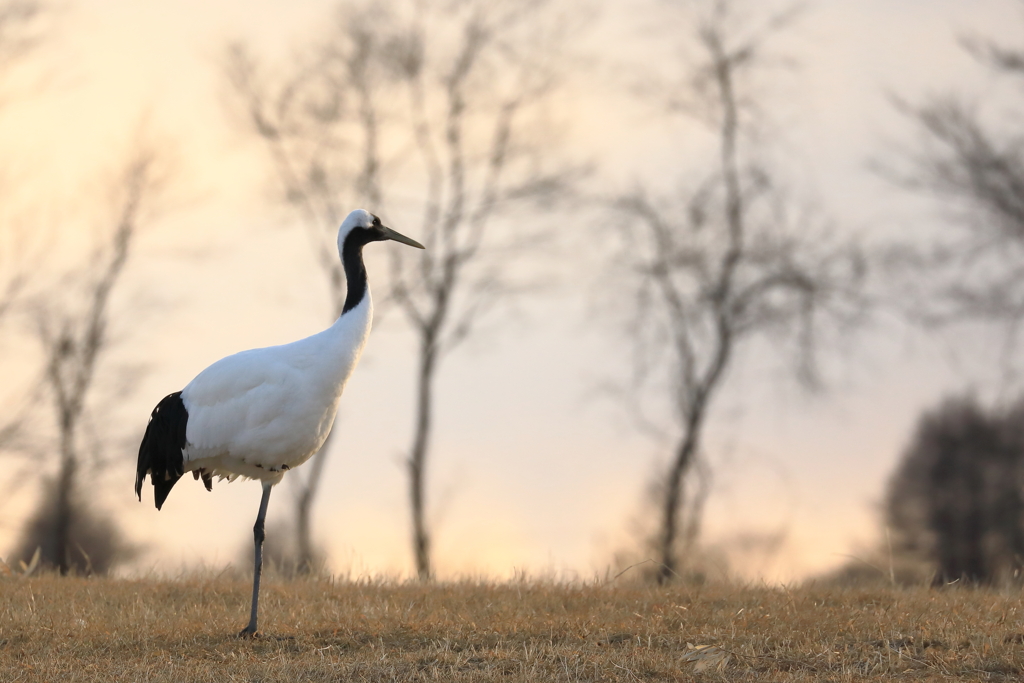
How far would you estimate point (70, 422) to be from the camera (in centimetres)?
2128

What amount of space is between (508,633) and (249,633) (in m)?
1.98

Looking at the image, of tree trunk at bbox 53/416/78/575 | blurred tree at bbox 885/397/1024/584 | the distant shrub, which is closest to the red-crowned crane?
tree trunk at bbox 53/416/78/575

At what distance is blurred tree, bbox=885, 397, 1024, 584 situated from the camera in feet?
91.9

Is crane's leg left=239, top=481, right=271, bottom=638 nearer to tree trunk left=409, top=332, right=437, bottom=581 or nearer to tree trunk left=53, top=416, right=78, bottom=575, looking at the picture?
tree trunk left=409, top=332, right=437, bottom=581

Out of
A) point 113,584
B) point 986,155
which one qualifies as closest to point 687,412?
point 986,155

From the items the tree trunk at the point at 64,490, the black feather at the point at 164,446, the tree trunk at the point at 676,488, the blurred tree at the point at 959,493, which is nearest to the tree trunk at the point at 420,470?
the tree trunk at the point at 676,488

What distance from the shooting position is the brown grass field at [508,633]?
8.02m

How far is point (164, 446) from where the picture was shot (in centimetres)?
992

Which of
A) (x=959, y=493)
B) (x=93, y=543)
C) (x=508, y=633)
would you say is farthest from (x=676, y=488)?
(x=93, y=543)

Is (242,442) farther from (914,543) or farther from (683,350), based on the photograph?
(914,543)

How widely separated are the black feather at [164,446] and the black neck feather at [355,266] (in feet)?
5.55

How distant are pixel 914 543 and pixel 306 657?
2578cm

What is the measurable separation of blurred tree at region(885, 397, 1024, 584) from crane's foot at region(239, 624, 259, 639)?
22.4m

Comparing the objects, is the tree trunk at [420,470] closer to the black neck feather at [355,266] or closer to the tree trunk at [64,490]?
the tree trunk at [64,490]
